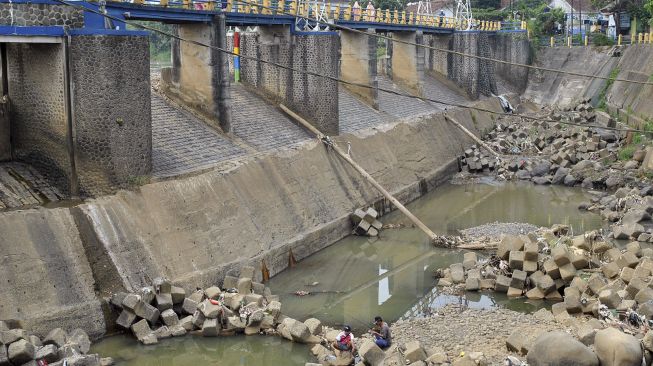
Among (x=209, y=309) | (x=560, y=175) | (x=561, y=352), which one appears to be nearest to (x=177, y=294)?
(x=209, y=309)

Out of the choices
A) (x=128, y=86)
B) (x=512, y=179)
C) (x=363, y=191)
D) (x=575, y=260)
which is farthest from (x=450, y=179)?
(x=128, y=86)

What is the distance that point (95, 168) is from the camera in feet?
63.4

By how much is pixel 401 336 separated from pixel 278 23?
55.0ft

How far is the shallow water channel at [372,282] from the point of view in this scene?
54.3ft

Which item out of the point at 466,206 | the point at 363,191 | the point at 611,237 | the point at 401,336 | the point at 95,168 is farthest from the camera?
the point at 466,206

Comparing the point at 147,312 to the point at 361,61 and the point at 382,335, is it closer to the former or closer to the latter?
the point at 382,335

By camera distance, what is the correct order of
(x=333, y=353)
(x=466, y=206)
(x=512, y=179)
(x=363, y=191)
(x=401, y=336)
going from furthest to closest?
1. (x=512, y=179)
2. (x=466, y=206)
3. (x=363, y=191)
4. (x=401, y=336)
5. (x=333, y=353)

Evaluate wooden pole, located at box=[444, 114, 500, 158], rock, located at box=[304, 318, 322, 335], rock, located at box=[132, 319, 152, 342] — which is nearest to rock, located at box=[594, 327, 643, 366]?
rock, located at box=[304, 318, 322, 335]

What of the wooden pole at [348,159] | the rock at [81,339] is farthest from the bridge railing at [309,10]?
the rock at [81,339]

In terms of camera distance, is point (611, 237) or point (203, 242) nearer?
point (203, 242)

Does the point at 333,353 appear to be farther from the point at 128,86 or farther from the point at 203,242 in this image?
the point at 128,86

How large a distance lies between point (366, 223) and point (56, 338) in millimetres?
13241

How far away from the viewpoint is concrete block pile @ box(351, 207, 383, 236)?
26.6m

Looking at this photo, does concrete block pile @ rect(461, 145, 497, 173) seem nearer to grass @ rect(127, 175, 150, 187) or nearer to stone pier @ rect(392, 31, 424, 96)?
stone pier @ rect(392, 31, 424, 96)
